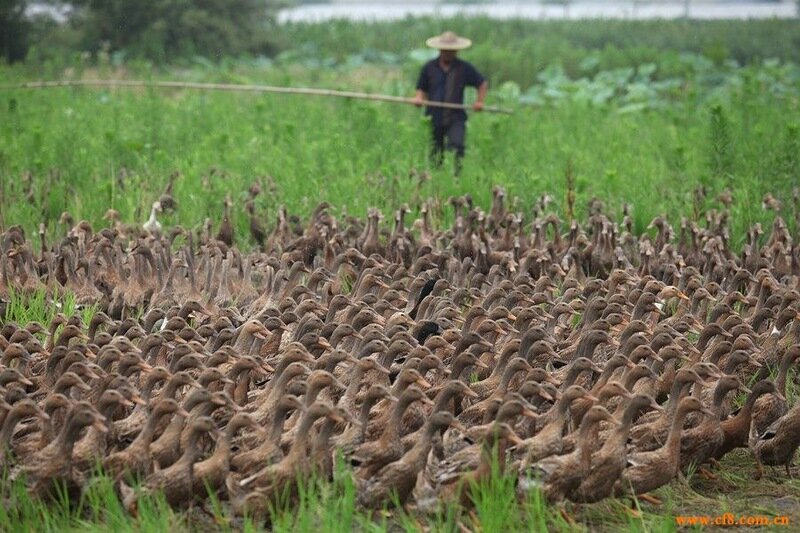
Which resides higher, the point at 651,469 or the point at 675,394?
the point at 675,394

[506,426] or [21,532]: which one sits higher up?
[506,426]

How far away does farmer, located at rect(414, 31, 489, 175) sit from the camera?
14.2 meters

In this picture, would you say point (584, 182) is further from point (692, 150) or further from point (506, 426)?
point (506, 426)

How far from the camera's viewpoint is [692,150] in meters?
13.6

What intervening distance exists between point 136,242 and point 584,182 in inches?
169

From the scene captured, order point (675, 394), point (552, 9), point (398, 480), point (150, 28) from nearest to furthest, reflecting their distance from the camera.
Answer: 1. point (398, 480)
2. point (675, 394)
3. point (150, 28)
4. point (552, 9)

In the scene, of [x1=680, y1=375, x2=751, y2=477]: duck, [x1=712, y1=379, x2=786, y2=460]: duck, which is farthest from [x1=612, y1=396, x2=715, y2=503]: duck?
[x1=712, y1=379, x2=786, y2=460]: duck

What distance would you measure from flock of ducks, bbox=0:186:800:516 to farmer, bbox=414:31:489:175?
4.62m

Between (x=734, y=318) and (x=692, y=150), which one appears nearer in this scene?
(x=734, y=318)

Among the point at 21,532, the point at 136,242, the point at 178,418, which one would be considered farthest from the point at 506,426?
the point at 136,242

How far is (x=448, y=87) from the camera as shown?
14.3 meters

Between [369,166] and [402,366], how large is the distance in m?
6.40

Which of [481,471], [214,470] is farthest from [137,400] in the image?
[481,471]

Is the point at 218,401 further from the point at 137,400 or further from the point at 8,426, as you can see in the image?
the point at 8,426
